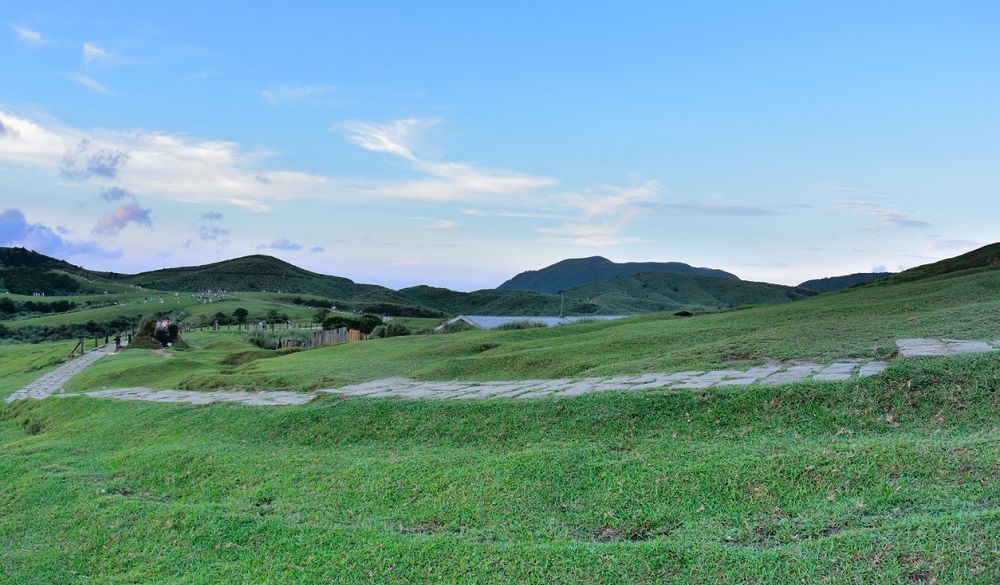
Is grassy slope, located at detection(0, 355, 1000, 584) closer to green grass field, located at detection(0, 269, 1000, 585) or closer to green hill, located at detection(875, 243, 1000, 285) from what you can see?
green grass field, located at detection(0, 269, 1000, 585)

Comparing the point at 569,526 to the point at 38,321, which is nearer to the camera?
the point at 569,526

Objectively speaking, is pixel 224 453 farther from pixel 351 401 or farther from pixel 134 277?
pixel 134 277

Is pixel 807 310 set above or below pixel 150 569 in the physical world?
above

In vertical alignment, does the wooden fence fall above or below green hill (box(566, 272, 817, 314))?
below

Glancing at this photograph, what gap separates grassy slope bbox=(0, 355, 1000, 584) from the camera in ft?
14.2

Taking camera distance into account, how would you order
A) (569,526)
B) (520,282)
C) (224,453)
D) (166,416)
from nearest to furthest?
(569,526) < (224,453) < (166,416) < (520,282)

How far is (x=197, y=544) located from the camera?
5.85 meters

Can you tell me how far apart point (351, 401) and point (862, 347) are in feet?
28.4

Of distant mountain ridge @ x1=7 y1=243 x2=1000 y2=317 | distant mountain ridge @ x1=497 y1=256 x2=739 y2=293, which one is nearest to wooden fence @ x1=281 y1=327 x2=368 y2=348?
distant mountain ridge @ x1=7 y1=243 x2=1000 y2=317

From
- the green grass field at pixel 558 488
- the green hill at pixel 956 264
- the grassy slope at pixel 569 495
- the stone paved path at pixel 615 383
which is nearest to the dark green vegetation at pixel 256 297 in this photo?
the green hill at pixel 956 264

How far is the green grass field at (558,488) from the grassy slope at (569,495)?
22 mm

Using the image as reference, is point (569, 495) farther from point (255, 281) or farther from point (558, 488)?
point (255, 281)

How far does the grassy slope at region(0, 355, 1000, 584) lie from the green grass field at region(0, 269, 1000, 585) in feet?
0.07

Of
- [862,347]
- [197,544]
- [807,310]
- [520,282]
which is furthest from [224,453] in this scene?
[520,282]
